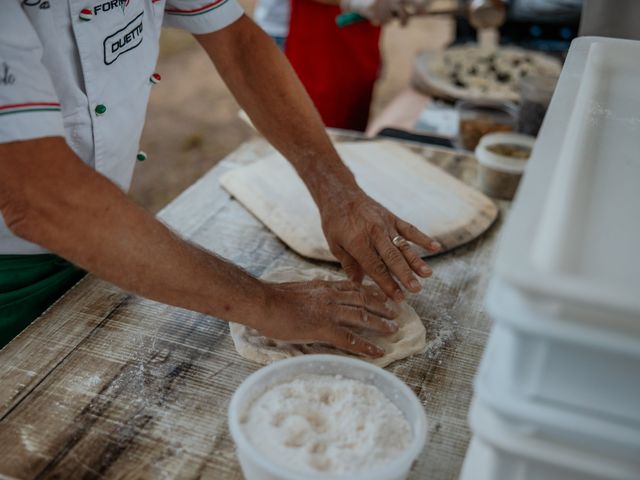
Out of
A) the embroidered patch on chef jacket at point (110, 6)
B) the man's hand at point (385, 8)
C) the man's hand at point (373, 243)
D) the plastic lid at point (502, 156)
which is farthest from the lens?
the man's hand at point (385, 8)

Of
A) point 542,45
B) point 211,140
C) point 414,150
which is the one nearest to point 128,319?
point 414,150

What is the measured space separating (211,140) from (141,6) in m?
3.71

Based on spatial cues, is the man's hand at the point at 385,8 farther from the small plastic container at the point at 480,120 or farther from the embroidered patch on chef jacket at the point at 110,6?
the embroidered patch on chef jacket at the point at 110,6

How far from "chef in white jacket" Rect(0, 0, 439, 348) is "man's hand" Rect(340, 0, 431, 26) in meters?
1.01

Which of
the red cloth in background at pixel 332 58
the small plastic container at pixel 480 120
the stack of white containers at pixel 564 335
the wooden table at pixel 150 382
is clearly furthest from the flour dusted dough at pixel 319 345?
the red cloth in background at pixel 332 58

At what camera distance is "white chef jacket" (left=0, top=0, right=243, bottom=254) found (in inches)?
42.2

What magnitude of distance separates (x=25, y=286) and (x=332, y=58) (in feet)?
6.27

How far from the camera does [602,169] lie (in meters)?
0.95

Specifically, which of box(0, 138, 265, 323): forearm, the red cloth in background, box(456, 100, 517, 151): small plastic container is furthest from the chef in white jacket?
the red cloth in background

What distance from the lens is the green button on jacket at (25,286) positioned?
1.55 m

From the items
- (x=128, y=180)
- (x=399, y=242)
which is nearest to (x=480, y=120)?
(x=399, y=242)

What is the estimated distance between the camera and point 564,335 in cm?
71

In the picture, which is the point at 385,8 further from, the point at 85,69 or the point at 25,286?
the point at 25,286

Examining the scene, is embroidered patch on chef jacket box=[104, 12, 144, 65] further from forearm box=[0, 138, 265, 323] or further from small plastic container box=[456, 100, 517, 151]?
small plastic container box=[456, 100, 517, 151]
